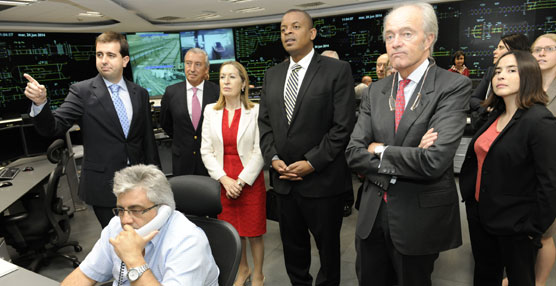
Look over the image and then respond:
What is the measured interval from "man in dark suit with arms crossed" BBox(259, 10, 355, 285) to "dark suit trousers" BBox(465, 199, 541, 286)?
772 mm

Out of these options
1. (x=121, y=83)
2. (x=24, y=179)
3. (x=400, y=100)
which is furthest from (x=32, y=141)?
(x=400, y=100)

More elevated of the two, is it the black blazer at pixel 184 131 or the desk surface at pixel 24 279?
the black blazer at pixel 184 131

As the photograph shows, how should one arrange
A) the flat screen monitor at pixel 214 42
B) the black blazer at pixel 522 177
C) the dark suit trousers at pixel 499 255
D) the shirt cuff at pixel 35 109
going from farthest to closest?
the flat screen monitor at pixel 214 42
the shirt cuff at pixel 35 109
the dark suit trousers at pixel 499 255
the black blazer at pixel 522 177

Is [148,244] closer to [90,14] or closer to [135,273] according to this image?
[135,273]

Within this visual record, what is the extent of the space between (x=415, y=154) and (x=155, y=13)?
21.6ft

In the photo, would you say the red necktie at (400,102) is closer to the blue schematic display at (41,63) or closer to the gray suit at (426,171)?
the gray suit at (426,171)

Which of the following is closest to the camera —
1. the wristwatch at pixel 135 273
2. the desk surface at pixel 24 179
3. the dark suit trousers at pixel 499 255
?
the wristwatch at pixel 135 273

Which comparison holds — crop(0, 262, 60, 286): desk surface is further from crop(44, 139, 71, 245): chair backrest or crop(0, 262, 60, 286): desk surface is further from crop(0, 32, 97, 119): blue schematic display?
crop(0, 32, 97, 119): blue schematic display

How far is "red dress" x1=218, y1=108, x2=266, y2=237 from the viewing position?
2.63 meters

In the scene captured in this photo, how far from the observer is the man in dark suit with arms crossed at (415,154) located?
5.28 feet

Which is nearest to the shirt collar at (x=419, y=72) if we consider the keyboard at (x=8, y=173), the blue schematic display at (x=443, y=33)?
the keyboard at (x=8, y=173)

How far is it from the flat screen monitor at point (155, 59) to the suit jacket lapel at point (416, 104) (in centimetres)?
827

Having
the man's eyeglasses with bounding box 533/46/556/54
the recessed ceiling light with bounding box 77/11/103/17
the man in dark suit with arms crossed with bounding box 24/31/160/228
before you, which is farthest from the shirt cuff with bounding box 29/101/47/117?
the recessed ceiling light with bounding box 77/11/103/17

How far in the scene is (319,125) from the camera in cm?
226
